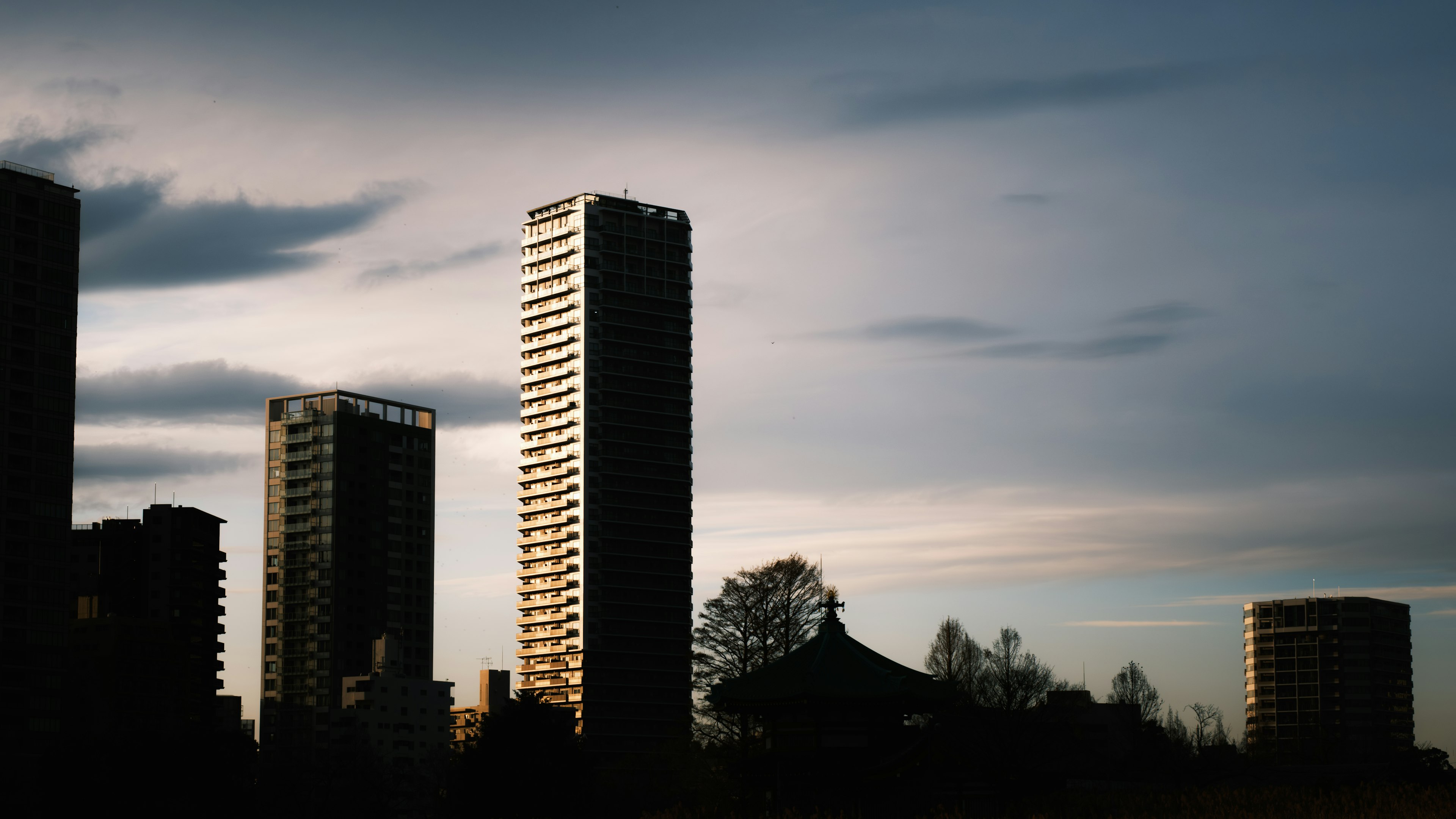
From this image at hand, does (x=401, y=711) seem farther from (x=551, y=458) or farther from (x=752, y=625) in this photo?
(x=752, y=625)

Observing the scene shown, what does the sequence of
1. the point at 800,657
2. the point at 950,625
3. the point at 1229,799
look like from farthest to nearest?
1. the point at 950,625
2. the point at 800,657
3. the point at 1229,799

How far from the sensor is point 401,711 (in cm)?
16050

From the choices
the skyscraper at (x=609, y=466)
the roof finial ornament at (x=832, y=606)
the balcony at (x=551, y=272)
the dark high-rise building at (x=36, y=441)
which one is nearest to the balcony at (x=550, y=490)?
the skyscraper at (x=609, y=466)

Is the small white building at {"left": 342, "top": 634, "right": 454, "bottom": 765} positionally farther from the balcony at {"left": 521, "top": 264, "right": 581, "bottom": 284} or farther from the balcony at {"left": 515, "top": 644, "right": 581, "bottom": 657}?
the balcony at {"left": 521, "top": 264, "right": 581, "bottom": 284}

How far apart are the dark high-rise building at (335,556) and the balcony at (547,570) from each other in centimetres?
1722

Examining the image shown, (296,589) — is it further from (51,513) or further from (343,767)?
(343,767)

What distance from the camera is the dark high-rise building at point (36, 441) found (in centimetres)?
10925

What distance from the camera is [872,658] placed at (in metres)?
56.6

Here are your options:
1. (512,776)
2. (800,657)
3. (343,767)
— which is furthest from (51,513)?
(800,657)

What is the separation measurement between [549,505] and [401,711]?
32885 mm

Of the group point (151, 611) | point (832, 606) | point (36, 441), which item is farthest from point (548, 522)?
point (832, 606)

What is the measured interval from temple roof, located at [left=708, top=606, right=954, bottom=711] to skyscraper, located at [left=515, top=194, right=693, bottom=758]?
11214 cm

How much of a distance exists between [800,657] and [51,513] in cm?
8142

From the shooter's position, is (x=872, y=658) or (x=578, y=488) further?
(x=578, y=488)
